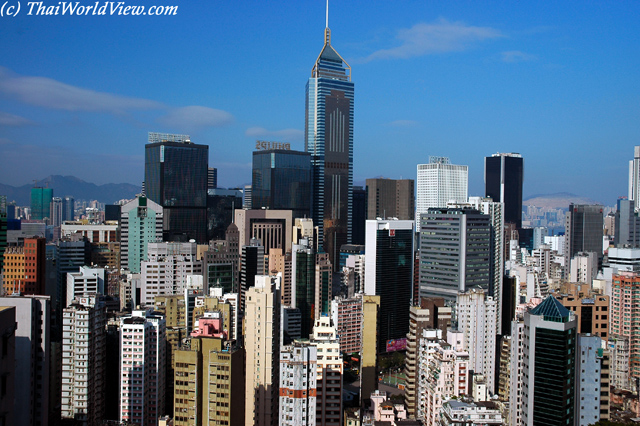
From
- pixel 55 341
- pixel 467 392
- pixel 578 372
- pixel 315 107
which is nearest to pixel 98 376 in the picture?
pixel 55 341

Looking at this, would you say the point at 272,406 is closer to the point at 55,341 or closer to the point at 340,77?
the point at 55,341

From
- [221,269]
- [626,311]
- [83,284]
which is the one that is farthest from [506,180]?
[83,284]

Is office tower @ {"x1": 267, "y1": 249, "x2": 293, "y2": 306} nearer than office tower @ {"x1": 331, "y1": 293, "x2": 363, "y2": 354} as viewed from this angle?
No

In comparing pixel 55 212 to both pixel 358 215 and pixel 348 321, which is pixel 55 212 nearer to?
pixel 348 321

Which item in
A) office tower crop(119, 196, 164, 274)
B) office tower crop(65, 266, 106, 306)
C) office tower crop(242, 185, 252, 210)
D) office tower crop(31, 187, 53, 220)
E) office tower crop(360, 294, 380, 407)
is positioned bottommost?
office tower crop(360, 294, 380, 407)

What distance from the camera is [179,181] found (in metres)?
50.7

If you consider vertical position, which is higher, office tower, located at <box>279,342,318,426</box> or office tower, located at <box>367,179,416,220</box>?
office tower, located at <box>367,179,416,220</box>

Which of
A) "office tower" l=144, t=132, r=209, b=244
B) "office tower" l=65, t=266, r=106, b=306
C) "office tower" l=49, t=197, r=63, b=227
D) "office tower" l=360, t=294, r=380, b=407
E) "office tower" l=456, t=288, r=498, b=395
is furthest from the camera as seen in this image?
"office tower" l=144, t=132, r=209, b=244

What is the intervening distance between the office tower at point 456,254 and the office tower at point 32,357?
20.7 meters

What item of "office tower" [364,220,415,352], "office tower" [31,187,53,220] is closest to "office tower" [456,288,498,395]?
"office tower" [364,220,415,352]

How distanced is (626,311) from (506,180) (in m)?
38.6

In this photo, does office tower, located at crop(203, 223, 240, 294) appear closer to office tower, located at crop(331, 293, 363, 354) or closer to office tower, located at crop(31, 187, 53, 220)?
office tower, located at crop(331, 293, 363, 354)

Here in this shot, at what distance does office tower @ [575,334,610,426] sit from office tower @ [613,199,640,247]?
31.7 m

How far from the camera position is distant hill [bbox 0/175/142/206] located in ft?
107
